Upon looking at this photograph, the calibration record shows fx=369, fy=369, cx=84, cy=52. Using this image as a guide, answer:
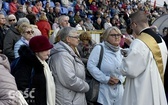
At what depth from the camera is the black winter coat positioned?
13.4 feet

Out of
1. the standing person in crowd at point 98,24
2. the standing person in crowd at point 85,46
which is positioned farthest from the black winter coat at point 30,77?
the standing person in crowd at point 98,24

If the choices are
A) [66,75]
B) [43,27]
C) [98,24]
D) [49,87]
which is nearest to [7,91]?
[49,87]

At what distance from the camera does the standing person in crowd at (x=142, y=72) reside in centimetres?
452

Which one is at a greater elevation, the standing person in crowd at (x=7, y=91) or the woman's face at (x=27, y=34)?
the standing person in crowd at (x=7, y=91)

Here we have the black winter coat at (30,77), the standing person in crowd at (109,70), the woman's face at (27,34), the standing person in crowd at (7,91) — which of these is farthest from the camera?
the woman's face at (27,34)

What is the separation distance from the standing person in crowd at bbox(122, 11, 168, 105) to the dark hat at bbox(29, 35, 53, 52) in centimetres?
101

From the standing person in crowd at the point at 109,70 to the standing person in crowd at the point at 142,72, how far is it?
2.40 ft

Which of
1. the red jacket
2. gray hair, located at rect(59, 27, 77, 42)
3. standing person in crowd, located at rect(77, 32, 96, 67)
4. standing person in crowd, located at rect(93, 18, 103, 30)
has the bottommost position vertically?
standing person in crowd, located at rect(93, 18, 103, 30)

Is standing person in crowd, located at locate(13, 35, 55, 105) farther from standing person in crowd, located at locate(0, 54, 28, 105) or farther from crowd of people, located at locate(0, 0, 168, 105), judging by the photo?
standing person in crowd, located at locate(0, 54, 28, 105)

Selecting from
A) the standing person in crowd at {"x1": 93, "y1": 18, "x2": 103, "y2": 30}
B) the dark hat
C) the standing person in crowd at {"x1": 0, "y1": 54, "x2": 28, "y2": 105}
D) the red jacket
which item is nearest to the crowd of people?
the dark hat

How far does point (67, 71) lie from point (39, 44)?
701 millimetres

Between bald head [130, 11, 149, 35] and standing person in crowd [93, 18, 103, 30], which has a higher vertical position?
bald head [130, 11, 149, 35]

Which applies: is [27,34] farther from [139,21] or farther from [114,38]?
[139,21]

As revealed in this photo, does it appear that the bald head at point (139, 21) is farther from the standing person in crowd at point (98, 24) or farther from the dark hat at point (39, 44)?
the standing person in crowd at point (98, 24)
